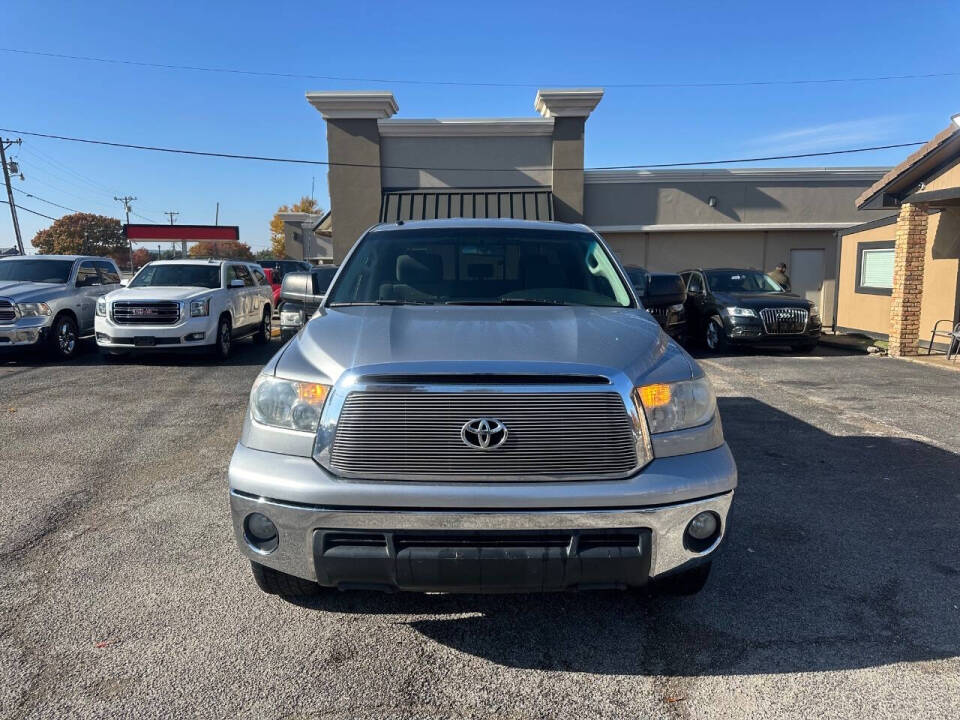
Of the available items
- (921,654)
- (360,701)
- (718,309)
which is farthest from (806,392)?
(360,701)

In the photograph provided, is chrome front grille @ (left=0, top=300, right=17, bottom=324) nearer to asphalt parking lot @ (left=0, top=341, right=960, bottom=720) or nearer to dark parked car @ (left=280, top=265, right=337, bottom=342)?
asphalt parking lot @ (left=0, top=341, right=960, bottom=720)

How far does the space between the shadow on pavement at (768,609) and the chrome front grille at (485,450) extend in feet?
2.13

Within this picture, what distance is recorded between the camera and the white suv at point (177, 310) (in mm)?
10867

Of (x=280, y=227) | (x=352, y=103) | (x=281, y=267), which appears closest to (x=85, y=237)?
(x=280, y=227)

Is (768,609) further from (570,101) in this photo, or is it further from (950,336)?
(570,101)

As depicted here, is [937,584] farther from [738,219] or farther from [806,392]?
[738,219]

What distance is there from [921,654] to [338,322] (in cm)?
289

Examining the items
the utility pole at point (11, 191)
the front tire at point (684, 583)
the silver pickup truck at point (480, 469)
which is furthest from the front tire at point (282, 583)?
the utility pole at point (11, 191)

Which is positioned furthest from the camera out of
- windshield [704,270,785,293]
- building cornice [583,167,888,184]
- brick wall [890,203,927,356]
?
building cornice [583,167,888,184]

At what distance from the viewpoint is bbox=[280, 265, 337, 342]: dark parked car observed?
4.50 metres

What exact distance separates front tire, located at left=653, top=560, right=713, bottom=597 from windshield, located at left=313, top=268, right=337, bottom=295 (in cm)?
276

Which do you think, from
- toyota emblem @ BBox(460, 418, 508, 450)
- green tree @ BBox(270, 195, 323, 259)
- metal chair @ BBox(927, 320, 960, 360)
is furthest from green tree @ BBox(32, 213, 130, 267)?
toyota emblem @ BBox(460, 418, 508, 450)

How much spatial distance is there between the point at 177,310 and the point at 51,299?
2.33 meters

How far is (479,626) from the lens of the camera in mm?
3086
